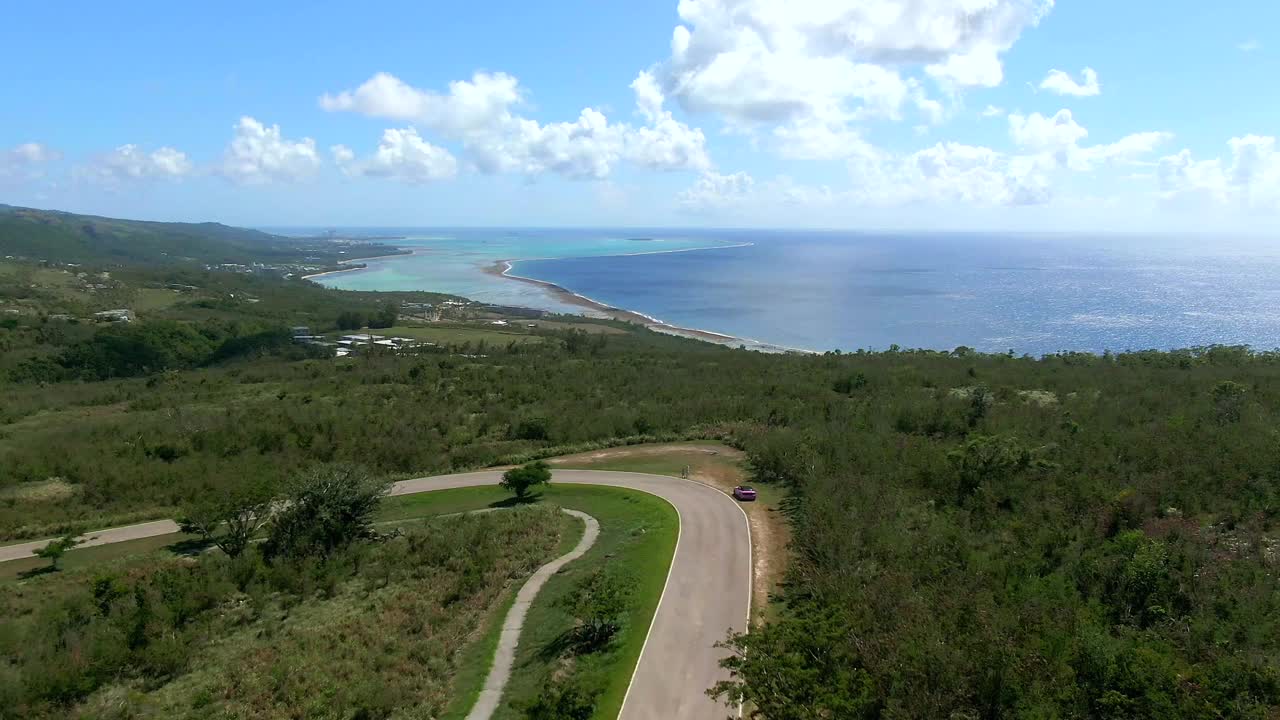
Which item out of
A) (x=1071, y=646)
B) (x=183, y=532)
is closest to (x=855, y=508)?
(x=1071, y=646)

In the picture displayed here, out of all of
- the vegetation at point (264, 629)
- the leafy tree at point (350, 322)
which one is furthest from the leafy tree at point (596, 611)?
the leafy tree at point (350, 322)

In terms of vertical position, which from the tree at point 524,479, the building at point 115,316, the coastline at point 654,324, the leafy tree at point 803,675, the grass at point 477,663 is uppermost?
the leafy tree at point 803,675

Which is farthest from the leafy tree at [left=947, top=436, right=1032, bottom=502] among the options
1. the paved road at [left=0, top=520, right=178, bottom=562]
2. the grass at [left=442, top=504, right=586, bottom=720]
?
the paved road at [left=0, top=520, right=178, bottom=562]

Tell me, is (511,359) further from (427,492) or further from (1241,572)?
(1241,572)

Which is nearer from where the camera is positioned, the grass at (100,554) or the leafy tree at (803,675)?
the leafy tree at (803,675)

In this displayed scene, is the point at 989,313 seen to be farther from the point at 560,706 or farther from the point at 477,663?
the point at 560,706

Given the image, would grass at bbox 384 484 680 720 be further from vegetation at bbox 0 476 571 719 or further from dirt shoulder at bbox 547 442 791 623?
dirt shoulder at bbox 547 442 791 623

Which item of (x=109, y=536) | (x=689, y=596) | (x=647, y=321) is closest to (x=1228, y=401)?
(x=689, y=596)

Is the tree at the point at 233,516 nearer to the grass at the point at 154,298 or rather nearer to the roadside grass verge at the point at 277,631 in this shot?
the roadside grass verge at the point at 277,631
